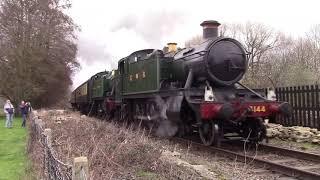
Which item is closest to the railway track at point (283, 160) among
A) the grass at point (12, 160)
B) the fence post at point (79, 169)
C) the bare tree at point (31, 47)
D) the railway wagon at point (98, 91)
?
the grass at point (12, 160)

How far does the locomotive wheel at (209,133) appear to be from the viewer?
1163cm

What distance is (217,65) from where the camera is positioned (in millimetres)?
12672

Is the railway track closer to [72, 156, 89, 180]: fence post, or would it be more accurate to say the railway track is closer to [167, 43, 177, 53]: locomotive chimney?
[167, 43, 177, 53]: locomotive chimney

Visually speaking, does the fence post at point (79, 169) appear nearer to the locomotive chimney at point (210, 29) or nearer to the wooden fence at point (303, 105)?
the locomotive chimney at point (210, 29)

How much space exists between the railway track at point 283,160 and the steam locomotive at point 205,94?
25.8 inches

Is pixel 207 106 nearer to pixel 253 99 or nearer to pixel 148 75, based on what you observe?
pixel 253 99

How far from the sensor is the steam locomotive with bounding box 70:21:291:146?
11758 millimetres

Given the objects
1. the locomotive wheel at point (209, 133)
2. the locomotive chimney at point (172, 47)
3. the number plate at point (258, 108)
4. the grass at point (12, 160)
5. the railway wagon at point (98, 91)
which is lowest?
the grass at point (12, 160)

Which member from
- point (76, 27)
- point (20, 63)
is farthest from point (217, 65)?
point (76, 27)

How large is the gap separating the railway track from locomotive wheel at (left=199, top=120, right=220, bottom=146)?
17 cm

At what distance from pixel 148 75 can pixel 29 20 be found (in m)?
28.9

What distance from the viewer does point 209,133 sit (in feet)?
40.7

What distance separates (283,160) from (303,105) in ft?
15.6

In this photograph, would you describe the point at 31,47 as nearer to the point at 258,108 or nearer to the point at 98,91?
the point at 98,91
